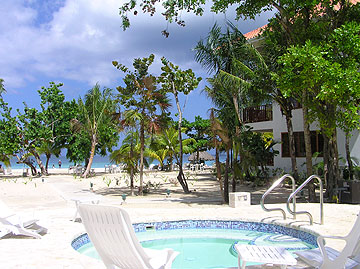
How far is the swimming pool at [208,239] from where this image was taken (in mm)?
6875

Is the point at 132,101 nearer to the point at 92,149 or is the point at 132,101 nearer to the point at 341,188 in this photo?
the point at 341,188

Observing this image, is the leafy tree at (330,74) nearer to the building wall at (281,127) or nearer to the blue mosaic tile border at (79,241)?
the blue mosaic tile border at (79,241)

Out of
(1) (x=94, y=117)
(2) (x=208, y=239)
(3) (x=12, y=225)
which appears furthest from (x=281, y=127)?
(3) (x=12, y=225)

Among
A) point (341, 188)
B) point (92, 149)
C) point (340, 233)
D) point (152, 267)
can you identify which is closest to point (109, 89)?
point (92, 149)

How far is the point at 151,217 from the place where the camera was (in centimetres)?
879

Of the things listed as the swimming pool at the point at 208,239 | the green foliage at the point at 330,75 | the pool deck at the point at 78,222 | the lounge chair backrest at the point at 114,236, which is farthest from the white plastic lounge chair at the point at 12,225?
the green foliage at the point at 330,75

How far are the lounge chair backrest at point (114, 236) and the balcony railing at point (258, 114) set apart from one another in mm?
20252

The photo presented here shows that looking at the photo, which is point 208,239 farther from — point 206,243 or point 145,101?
point 145,101

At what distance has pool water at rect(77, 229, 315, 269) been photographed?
669 centimetres

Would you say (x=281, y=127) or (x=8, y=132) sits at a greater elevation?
(x=8, y=132)

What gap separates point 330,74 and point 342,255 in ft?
20.8

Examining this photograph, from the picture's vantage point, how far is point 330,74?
30.6 feet

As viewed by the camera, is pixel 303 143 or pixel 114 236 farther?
pixel 303 143

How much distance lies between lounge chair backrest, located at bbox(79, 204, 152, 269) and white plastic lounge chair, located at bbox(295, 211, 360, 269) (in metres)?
2.03
